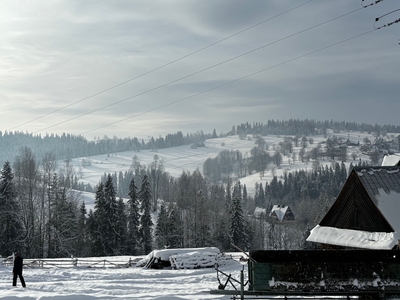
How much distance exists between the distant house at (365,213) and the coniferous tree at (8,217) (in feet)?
126

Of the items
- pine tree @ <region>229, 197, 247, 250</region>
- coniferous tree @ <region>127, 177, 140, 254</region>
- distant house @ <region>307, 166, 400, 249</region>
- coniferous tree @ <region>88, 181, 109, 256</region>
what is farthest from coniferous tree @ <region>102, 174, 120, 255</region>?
distant house @ <region>307, 166, 400, 249</region>

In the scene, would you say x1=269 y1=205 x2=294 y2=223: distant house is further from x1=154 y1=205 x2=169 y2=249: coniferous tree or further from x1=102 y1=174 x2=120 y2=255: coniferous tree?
x1=102 y1=174 x2=120 y2=255: coniferous tree

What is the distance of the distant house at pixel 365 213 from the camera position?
26.6 metres

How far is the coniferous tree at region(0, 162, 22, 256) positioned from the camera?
50.3 metres

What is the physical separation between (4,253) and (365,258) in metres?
49.3

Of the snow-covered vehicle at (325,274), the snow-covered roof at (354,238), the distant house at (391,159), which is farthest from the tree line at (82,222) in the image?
the snow-covered vehicle at (325,274)

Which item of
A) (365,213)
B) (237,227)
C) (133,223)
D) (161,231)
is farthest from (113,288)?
(237,227)

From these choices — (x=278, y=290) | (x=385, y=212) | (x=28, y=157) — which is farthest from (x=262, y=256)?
(x=28, y=157)

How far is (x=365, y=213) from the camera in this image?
28156mm

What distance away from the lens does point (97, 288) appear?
19594 mm

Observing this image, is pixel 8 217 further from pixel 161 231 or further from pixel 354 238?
pixel 354 238

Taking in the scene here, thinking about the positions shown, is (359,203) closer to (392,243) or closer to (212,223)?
(392,243)

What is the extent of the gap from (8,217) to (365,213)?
43.3 metres

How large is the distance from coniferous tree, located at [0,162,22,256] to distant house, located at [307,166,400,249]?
38442mm
